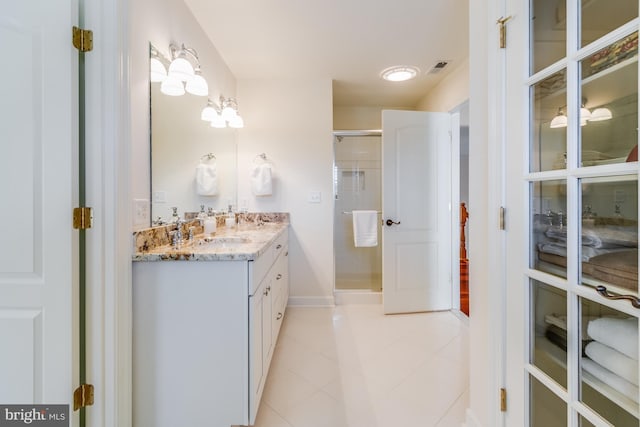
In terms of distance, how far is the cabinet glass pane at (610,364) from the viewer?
0.73 metres

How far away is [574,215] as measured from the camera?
87 centimetres

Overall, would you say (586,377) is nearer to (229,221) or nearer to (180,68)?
(180,68)

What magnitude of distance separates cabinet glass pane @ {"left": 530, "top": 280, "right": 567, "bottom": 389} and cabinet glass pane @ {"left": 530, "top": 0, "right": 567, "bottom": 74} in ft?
2.48

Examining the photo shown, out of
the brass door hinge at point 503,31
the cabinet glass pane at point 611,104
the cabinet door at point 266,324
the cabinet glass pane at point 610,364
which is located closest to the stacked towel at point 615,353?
the cabinet glass pane at point 610,364

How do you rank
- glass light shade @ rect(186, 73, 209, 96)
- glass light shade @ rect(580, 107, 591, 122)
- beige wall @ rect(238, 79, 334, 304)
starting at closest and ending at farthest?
glass light shade @ rect(580, 107, 591, 122)
glass light shade @ rect(186, 73, 209, 96)
beige wall @ rect(238, 79, 334, 304)

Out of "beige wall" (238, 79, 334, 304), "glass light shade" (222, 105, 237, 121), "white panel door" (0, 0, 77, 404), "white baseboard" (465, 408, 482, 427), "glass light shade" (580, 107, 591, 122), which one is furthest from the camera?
"beige wall" (238, 79, 334, 304)

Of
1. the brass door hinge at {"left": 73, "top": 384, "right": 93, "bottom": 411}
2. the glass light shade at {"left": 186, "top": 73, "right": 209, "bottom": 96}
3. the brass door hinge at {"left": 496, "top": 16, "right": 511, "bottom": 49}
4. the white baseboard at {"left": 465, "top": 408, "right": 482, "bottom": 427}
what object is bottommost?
the white baseboard at {"left": 465, "top": 408, "right": 482, "bottom": 427}

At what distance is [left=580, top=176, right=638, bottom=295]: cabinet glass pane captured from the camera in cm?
73

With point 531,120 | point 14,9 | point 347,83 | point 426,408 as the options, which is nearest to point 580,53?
point 531,120

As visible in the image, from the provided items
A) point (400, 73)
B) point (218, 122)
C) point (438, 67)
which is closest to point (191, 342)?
point (218, 122)

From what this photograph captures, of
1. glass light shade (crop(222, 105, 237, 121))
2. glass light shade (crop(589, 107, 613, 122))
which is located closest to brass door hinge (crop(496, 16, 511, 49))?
glass light shade (crop(589, 107, 613, 122))

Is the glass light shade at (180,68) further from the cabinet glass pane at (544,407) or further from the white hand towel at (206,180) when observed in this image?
the cabinet glass pane at (544,407)

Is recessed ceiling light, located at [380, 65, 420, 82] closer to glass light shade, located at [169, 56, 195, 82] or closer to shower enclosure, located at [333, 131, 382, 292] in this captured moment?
shower enclosure, located at [333, 131, 382, 292]

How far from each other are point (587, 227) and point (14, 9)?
2.11m
